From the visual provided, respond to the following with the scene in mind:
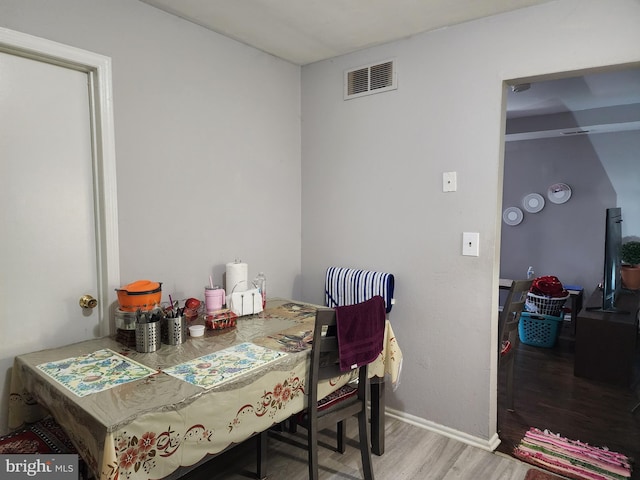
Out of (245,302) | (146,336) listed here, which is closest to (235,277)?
(245,302)

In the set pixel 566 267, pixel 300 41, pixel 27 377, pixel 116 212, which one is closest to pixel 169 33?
pixel 300 41

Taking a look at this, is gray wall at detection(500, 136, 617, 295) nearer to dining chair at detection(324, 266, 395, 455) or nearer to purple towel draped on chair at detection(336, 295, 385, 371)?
dining chair at detection(324, 266, 395, 455)

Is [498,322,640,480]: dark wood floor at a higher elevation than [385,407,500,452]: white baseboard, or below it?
below

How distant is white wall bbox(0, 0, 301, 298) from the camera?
1.90m

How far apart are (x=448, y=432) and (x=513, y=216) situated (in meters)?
3.62

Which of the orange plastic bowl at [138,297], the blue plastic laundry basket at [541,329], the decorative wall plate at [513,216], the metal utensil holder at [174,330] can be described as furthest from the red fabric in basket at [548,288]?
the orange plastic bowl at [138,297]

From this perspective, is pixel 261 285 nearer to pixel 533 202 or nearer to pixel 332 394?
pixel 332 394

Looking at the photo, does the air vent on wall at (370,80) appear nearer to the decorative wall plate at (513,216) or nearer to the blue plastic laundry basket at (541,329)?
the blue plastic laundry basket at (541,329)

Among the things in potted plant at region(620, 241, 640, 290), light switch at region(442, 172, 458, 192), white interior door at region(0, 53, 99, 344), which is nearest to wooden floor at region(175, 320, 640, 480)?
white interior door at region(0, 53, 99, 344)

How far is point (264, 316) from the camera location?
225 centimetres

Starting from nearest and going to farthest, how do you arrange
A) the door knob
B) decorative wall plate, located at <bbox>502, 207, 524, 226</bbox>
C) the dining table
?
the dining table < the door knob < decorative wall plate, located at <bbox>502, 207, 524, 226</bbox>

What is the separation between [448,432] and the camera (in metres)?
2.41

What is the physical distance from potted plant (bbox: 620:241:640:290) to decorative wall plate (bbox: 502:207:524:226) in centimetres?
114

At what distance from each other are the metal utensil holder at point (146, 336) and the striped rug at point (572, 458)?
200 centimetres
